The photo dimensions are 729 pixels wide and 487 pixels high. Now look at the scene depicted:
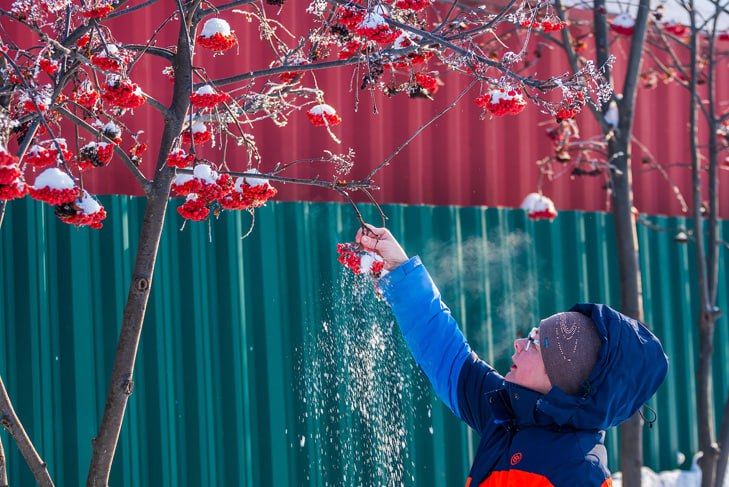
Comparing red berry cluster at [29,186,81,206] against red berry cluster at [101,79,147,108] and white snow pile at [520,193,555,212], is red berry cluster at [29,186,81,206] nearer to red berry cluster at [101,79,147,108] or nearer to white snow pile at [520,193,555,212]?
red berry cluster at [101,79,147,108]

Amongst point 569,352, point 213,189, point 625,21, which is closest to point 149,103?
point 213,189

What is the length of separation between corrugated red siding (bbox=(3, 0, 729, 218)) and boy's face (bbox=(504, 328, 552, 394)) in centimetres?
205

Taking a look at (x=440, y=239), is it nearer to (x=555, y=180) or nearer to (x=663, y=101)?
(x=555, y=180)

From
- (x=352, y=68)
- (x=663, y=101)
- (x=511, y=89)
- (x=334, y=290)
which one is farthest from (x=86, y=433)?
(x=663, y=101)

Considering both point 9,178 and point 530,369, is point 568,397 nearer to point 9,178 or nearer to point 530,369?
point 530,369

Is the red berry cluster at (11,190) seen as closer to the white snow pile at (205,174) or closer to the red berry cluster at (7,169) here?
the red berry cluster at (7,169)

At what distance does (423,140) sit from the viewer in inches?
238

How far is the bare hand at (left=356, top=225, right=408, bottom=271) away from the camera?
3.32 meters

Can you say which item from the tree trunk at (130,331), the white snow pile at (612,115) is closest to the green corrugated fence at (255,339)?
the tree trunk at (130,331)

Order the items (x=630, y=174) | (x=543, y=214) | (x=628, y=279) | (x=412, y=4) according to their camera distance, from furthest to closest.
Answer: (x=543, y=214) < (x=630, y=174) < (x=628, y=279) < (x=412, y=4)

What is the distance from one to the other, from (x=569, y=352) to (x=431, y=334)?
614mm

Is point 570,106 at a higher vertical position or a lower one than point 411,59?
lower

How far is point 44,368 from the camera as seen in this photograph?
13.4ft

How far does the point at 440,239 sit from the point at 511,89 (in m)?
2.39
